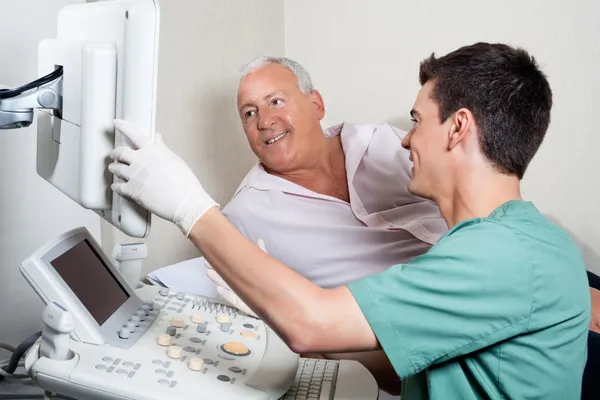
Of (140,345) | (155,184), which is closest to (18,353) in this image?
(140,345)

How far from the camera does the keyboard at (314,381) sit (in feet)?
3.60

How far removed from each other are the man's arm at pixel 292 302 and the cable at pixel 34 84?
0.42m

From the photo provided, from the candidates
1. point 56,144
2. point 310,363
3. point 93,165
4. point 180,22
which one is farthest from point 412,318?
point 180,22

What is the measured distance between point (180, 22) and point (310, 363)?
1197mm

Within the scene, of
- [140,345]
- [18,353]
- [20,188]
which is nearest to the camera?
[140,345]

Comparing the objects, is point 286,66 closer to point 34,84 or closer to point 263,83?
point 263,83

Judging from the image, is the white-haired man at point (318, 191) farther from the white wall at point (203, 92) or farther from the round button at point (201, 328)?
the round button at point (201, 328)

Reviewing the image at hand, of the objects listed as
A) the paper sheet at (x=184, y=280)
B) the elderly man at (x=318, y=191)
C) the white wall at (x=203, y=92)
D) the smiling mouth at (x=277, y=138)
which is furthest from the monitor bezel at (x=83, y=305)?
the smiling mouth at (x=277, y=138)

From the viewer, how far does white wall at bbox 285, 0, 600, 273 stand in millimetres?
2162

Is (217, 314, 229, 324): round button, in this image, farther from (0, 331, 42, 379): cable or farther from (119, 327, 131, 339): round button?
(0, 331, 42, 379): cable

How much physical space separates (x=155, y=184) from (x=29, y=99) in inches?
10.9

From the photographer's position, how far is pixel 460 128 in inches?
45.0

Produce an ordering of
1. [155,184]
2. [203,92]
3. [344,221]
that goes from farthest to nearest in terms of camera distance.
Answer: [203,92] → [344,221] → [155,184]

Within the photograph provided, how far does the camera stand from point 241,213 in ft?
6.20
